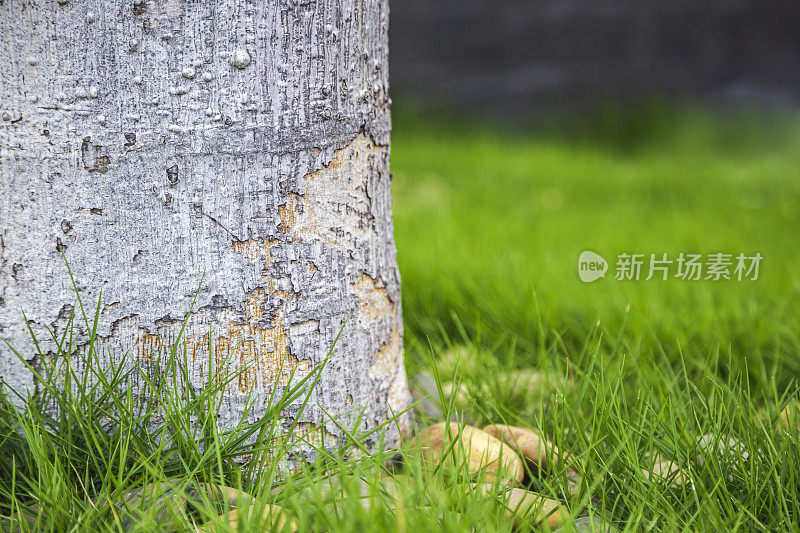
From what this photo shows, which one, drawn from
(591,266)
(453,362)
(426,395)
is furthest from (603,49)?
(426,395)

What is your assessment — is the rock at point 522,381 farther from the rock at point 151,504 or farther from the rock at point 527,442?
the rock at point 151,504

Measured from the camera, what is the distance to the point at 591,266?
84.5 inches

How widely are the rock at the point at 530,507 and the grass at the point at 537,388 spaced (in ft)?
0.05

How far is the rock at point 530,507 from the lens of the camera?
82 cm

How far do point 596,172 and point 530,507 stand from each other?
3.25 meters

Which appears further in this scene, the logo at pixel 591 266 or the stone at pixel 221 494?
the logo at pixel 591 266

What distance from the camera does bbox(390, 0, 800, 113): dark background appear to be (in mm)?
5266

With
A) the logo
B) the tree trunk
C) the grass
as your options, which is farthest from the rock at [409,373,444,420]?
the logo

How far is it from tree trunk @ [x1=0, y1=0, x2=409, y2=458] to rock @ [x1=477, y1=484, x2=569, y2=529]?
1.02ft

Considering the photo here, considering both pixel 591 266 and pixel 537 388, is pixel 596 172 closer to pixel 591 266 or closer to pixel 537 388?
pixel 591 266

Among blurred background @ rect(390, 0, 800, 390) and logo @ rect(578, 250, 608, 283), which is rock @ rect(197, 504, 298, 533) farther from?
logo @ rect(578, 250, 608, 283)

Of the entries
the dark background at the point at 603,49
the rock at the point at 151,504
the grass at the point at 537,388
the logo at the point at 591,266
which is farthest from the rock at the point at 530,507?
the dark background at the point at 603,49

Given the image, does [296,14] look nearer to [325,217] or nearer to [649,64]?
[325,217]

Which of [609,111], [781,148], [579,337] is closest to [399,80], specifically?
[609,111]
